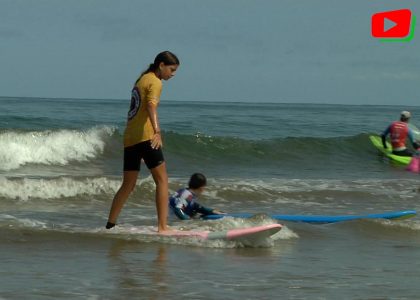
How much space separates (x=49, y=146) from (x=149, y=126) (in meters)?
12.2

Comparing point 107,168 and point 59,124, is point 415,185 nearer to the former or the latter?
point 107,168

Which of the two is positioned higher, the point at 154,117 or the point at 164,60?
the point at 164,60

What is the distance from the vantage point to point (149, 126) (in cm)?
747

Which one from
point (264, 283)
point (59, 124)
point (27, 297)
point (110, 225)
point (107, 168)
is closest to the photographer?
point (27, 297)

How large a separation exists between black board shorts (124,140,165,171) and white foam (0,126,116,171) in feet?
30.7

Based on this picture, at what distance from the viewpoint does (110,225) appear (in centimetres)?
798

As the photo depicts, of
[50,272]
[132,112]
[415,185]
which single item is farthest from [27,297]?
[415,185]

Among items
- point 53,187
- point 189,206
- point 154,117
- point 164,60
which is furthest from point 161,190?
point 53,187

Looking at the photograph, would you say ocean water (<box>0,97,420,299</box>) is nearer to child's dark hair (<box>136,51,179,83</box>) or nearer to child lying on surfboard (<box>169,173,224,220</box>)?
child lying on surfboard (<box>169,173,224,220</box>)

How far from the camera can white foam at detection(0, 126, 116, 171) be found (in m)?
18.0

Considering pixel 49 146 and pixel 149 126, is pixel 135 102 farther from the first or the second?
pixel 49 146

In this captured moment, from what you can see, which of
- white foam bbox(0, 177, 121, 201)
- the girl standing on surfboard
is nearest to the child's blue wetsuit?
the girl standing on surfboard

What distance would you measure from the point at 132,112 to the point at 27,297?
259cm

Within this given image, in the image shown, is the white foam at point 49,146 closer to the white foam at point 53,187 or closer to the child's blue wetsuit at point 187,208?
the white foam at point 53,187
